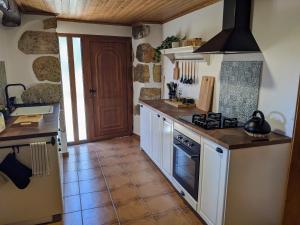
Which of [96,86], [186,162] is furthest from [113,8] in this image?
[186,162]

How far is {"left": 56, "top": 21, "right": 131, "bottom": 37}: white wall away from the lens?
3822 millimetres

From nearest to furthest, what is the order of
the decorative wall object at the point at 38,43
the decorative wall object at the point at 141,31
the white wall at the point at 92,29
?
the decorative wall object at the point at 38,43 → the white wall at the point at 92,29 → the decorative wall object at the point at 141,31

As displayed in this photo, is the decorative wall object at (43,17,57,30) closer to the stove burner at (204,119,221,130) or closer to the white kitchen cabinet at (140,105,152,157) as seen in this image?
the white kitchen cabinet at (140,105,152,157)

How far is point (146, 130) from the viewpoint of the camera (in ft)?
11.7

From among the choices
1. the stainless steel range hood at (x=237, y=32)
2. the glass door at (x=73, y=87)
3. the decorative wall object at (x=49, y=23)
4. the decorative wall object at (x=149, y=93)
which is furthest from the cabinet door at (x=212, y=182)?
the glass door at (x=73, y=87)

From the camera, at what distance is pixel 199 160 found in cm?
211

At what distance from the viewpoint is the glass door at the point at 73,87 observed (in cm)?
392

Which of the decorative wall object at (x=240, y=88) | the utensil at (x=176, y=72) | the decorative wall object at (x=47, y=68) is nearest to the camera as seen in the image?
the decorative wall object at (x=240, y=88)

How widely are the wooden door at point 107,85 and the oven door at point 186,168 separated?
2225 mm

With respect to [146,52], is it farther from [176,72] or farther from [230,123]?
[230,123]

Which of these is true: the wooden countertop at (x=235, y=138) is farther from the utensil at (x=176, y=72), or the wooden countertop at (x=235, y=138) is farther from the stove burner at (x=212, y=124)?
the utensil at (x=176, y=72)

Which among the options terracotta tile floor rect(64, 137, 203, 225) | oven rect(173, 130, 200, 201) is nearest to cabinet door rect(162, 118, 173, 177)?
oven rect(173, 130, 200, 201)

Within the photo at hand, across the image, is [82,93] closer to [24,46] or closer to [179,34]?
[24,46]

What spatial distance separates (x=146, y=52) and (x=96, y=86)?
3.69ft
